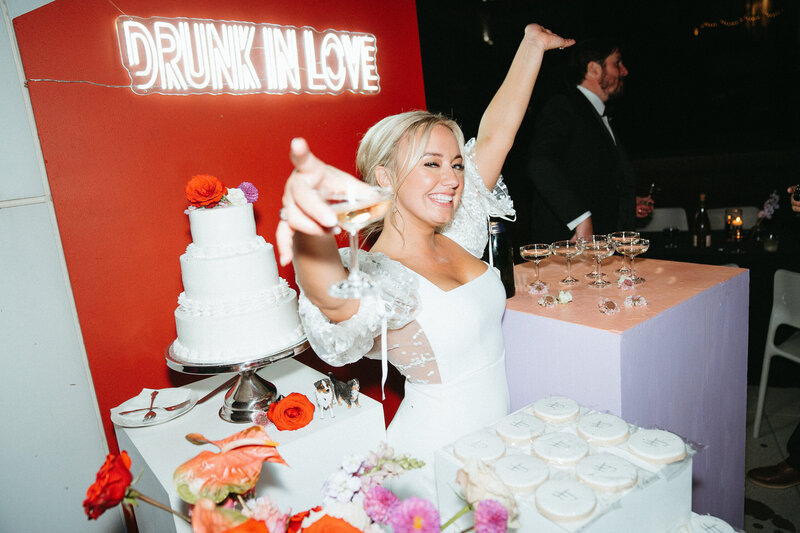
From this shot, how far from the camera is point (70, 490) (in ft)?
6.18

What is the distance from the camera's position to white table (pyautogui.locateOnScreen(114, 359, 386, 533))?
1.50 metres

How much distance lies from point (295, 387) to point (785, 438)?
10.2 feet

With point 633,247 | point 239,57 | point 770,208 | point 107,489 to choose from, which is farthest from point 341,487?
point 770,208

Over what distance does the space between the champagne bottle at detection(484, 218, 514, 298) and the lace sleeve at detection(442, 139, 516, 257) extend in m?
0.03

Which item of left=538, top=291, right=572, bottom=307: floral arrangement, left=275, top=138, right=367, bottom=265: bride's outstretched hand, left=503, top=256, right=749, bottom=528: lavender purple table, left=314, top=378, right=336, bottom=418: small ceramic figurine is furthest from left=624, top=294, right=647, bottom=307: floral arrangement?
left=275, top=138, right=367, bottom=265: bride's outstretched hand

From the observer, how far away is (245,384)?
5.82 feet

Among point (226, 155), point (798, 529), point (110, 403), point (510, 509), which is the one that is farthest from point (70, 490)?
point (798, 529)

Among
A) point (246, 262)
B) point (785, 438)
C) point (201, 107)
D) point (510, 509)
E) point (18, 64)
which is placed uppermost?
point (18, 64)

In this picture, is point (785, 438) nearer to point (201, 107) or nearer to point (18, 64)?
point (201, 107)

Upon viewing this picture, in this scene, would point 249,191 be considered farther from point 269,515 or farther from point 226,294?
point 269,515

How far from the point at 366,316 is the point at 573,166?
240 centimetres

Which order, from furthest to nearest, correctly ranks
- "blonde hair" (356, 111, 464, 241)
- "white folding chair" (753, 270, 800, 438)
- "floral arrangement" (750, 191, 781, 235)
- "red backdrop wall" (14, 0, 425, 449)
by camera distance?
"floral arrangement" (750, 191, 781, 235) → "white folding chair" (753, 270, 800, 438) → "red backdrop wall" (14, 0, 425, 449) → "blonde hair" (356, 111, 464, 241)

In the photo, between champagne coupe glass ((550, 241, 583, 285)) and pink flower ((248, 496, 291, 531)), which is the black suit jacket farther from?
pink flower ((248, 496, 291, 531))

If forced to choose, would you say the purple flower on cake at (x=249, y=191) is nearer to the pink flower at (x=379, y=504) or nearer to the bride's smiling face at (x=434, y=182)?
the bride's smiling face at (x=434, y=182)
